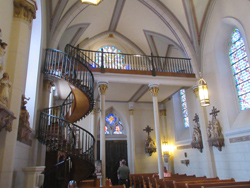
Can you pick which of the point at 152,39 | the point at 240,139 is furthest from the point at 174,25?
the point at 240,139

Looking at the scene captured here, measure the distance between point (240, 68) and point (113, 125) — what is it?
8.19 metres

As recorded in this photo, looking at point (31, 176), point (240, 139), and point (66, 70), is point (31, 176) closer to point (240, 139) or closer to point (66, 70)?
point (66, 70)

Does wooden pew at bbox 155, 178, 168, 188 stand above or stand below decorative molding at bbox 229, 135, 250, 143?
below

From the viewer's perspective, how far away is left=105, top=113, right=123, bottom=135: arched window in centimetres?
1357

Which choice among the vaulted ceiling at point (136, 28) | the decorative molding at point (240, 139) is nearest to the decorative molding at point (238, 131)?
the decorative molding at point (240, 139)

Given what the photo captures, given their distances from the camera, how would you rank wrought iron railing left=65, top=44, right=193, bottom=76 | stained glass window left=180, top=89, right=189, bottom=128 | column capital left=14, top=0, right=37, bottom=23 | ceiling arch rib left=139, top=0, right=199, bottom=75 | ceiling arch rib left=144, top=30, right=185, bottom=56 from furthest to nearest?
stained glass window left=180, top=89, right=189, bottom=128 < ceiling arch rib left=144, top=30, right=185, bottom=56 < ceiling arch rib left=139, top=0, right=199, bottom=75 < wrought iron railing left=65, top=44, right=193, bottom=76 < column capital left=14, top=0, right=37, bottom=23

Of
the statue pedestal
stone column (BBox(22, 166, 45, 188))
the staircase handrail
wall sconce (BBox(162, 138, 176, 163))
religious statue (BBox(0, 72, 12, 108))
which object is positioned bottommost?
stone column (BBox(22, 166, 45, 188))

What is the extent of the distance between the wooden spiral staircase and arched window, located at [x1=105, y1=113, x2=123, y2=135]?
4739mm

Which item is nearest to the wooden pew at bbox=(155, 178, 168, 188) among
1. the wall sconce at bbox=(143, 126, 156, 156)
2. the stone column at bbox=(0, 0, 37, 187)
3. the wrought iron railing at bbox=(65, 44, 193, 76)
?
the stone column at bbox=(0, 0, 37, 187)

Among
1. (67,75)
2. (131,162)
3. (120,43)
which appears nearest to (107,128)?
(131,162)

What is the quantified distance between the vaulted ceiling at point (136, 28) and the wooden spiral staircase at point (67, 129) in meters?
1.53

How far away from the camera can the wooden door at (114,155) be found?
12609 millimetres

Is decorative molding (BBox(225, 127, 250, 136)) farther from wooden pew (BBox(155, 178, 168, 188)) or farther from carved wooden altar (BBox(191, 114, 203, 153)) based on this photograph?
wooden pew (BBox(155, 178, 168, 188))

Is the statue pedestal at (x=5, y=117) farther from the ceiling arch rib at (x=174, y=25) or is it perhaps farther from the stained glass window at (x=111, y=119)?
the stained glass window at (x=111, y=119)
